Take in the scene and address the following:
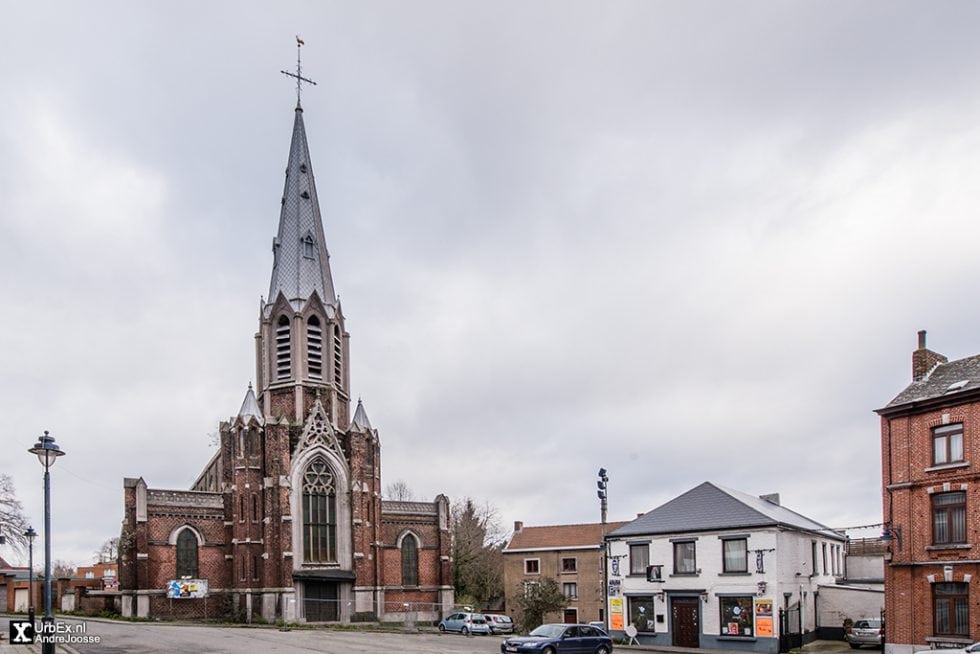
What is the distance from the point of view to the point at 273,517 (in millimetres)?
52594

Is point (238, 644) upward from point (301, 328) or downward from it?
downward

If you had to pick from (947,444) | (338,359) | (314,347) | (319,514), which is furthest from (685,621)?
(338,359)

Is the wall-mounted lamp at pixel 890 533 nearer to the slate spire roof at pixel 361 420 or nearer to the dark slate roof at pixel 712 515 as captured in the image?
the dark slate roof at pixel 712 515

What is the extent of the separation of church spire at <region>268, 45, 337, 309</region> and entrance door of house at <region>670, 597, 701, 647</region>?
33.2m

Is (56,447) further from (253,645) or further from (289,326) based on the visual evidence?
(289,326)

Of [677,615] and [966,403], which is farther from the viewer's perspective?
[677,615]

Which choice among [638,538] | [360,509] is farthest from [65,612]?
[638,538]

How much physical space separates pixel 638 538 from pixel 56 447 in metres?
25.5

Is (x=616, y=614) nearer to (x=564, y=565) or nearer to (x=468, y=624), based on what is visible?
(x=468, y=624)

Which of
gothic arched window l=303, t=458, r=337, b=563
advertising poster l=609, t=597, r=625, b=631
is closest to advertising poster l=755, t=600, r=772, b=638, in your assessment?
advertising poster l=609, t=597, r=625, b=631

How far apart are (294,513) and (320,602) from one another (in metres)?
5.59

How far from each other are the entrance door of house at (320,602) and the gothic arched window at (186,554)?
6.69 m

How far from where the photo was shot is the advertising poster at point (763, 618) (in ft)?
109

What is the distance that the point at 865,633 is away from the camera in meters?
34.8
